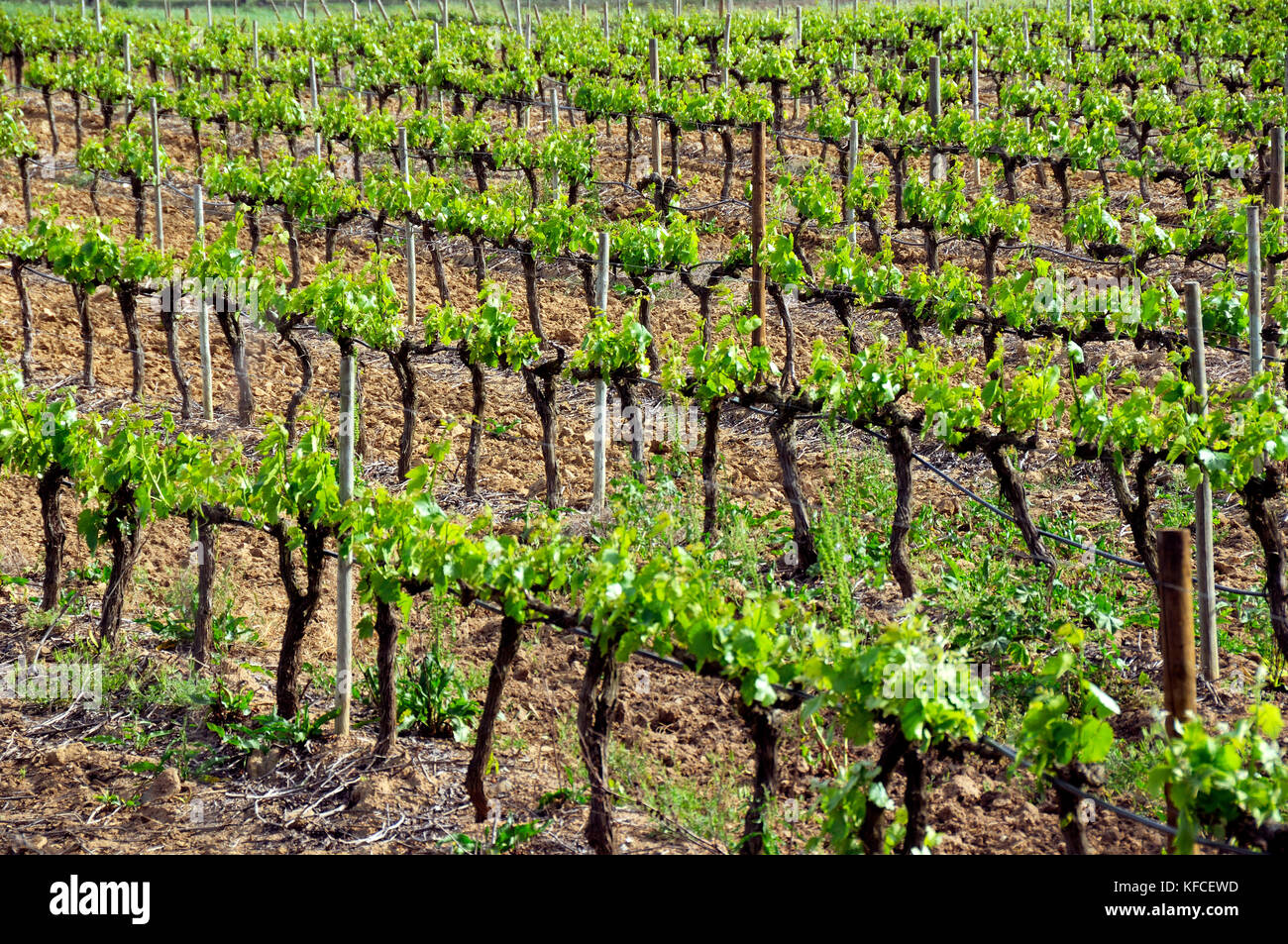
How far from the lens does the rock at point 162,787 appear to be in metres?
5.88

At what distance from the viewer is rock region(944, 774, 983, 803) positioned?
5.86m

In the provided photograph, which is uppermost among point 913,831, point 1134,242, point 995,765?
point 1134,242

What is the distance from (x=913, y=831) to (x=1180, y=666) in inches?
44.3

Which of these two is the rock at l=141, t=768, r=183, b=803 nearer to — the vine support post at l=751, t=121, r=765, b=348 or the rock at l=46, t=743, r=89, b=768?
the rock at l=46, t=743, r=89, b=768

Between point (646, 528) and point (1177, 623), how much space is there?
4.42 meters

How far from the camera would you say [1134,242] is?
10.1 meters

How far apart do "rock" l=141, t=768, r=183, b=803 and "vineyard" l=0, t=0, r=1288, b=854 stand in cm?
1

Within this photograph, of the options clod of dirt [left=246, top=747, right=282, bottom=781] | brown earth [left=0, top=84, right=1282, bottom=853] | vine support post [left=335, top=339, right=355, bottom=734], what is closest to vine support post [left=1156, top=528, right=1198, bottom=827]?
brown earth [left=0, top=84, right=1282, bottom=853]

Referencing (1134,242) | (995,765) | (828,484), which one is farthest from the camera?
(1134,242)

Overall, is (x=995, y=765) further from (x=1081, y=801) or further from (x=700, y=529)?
(x=700, y=529)

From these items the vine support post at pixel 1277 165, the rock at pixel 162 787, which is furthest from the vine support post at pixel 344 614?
the vine support post at pixel 1277 165

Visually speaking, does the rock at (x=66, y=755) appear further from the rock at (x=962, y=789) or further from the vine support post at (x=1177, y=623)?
the vine support post at (x=1177, y=623)

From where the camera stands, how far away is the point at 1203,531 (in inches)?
251
